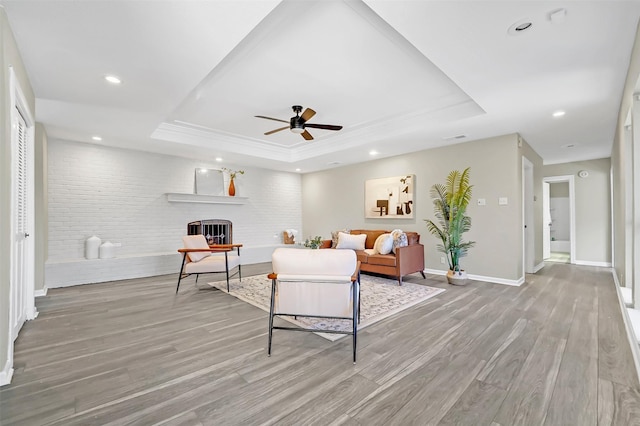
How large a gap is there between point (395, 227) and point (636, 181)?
3.87 meters

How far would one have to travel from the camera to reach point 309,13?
2.29 meters

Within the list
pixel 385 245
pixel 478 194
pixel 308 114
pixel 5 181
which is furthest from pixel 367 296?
pixel 5 181

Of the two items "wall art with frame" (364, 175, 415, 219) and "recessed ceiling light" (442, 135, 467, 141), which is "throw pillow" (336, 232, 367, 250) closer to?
"wall art with frame" (364, 175, 415, 219)

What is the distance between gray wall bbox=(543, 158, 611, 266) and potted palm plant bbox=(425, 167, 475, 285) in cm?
368

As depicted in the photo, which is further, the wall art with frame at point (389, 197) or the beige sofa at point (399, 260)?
the wall art with frame at point (389, 197)

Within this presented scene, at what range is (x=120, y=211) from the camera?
18.3 ft

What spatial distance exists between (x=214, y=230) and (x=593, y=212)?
8597 millimetres

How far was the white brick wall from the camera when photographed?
498 cm

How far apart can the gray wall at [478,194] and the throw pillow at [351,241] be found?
996 mm

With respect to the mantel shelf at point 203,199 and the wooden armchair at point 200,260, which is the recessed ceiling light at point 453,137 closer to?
the wooden armchair at point 200,260

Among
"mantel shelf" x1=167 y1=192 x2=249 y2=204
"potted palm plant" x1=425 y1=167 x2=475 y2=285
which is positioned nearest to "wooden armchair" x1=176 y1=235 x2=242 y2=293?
"mantel shelf" x1=167 y1=192 x2=249 y2=204

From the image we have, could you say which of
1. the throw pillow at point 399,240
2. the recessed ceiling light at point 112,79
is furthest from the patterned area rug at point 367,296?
the recessed ceiling light at point 112,79

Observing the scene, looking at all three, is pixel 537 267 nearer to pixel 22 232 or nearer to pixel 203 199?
pixel 203 199

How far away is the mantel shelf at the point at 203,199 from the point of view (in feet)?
20.0
